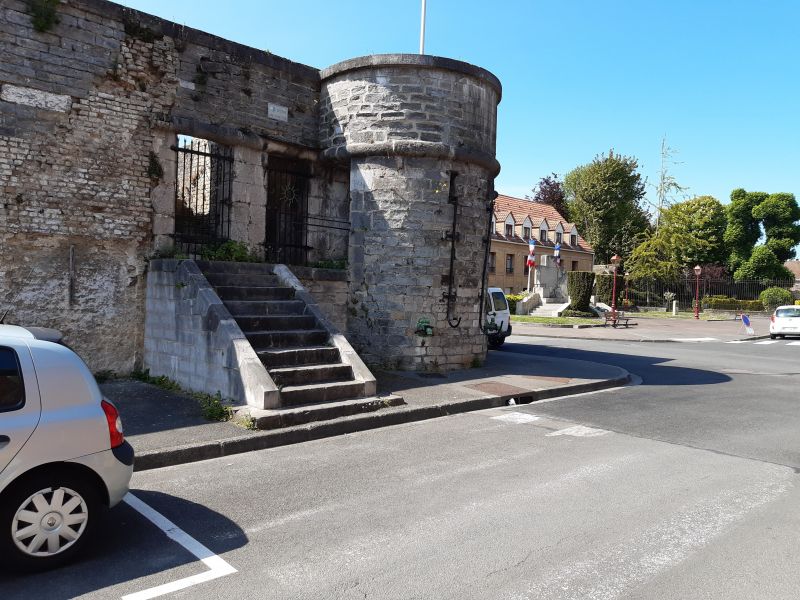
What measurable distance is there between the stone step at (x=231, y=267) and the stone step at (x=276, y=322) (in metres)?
1.38

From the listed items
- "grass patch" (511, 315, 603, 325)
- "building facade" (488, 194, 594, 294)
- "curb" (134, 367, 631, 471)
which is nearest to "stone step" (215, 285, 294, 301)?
"curb" (134, 367, 631, 471)

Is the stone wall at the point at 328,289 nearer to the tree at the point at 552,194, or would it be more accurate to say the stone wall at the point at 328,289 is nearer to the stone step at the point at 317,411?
the stone step at the point at 317,411

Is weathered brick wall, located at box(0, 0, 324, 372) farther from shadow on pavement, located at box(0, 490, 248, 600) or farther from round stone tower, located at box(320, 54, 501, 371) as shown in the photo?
shadow on pavement, located at box(0, 490, 248, 600)

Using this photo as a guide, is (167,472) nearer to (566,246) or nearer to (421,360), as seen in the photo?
(421,360)

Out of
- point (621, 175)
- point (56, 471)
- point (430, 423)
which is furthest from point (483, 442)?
point (621, 175)

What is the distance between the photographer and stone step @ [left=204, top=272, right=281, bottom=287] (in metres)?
9.33

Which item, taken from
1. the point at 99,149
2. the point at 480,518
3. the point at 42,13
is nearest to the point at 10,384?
the point at 480,518

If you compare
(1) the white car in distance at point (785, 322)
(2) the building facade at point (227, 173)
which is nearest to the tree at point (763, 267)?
(1) the white car in distance at point (785, 322)

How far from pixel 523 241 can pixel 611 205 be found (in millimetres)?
13251

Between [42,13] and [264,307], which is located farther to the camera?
[264,307]

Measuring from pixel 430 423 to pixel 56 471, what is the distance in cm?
490

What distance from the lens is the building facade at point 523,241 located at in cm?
4625

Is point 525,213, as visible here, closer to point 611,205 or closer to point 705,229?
point 611,205

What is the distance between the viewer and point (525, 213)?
165 ft
